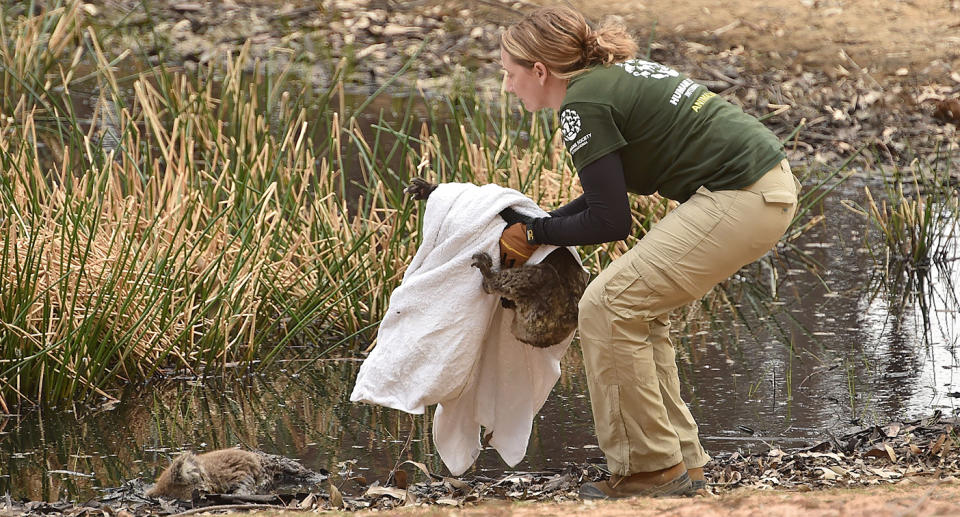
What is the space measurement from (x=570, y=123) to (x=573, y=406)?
5.44 ft

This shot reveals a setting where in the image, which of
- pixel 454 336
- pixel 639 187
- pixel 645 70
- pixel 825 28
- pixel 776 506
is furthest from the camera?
pixel 825 28

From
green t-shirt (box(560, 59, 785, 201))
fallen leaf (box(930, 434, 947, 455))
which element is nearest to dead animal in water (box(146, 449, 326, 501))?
green t-shirt (box(560, 59, 785, 201))

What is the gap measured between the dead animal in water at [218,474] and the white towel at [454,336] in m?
0.41

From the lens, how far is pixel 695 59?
11.7m

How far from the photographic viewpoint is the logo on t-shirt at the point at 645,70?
3619 millimetres

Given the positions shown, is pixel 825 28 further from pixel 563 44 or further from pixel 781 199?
pixel 563 44

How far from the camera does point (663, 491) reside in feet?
12.4

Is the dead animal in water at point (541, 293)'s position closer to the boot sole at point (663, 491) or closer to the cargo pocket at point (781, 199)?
the boot sole at point (663, 491)

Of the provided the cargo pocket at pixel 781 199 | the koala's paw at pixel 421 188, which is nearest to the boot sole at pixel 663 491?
the cargo pocket at pixel 781 199

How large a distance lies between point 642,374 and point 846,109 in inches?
280

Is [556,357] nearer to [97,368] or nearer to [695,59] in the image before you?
[97,368]

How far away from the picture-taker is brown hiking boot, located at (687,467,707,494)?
389 centimetres

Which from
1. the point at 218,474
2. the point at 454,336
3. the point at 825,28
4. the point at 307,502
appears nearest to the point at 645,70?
the point at 454,336

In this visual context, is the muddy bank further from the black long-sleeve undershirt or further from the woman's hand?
the black long-sleeve undershirt
